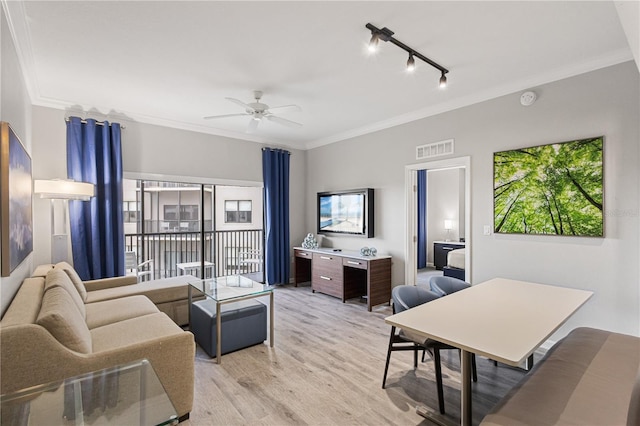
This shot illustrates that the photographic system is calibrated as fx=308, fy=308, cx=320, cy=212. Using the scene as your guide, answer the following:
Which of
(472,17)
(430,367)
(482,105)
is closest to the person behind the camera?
(472,17)

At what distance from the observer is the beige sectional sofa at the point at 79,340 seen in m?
1.60

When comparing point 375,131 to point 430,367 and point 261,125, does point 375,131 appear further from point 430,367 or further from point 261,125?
point 430,367

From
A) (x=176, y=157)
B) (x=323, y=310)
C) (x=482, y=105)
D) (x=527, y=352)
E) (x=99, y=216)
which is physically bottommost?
(x=323, y=310)

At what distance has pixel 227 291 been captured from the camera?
126 inches

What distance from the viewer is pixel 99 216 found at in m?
4.09

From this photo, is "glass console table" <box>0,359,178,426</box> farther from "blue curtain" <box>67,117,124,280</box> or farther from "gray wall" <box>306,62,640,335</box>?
"gray wall" <box>306,62,640,335</box>

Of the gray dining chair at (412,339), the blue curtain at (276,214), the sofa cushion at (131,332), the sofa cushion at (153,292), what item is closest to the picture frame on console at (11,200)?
the sofa cushion at (131,332)

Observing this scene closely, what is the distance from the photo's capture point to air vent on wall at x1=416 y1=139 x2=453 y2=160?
13.1 feet

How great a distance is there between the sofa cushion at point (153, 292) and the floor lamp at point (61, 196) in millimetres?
650

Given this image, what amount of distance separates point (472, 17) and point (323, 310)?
12.2 feet

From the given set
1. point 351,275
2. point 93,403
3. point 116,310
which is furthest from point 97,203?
point 351,275

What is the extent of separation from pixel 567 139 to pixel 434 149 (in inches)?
57.1

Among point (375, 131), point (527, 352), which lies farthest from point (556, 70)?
point (527, 352)

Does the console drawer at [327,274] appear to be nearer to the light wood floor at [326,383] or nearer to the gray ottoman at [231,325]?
the light wood floor at [326,383]
